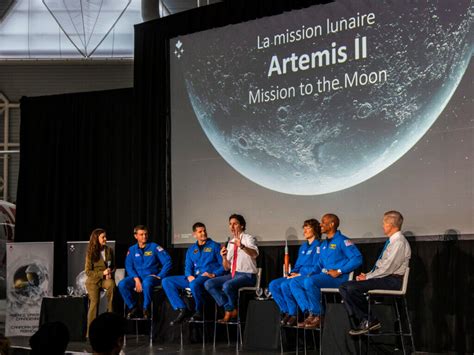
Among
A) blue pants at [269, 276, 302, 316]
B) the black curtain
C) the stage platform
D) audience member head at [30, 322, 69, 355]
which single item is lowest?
the stage platform

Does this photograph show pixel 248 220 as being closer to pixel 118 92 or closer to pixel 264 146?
pixel 264 146

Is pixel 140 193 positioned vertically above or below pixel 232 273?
above

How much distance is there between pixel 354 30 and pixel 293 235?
203cm

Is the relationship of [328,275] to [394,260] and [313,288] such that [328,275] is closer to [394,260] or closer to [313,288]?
[313,288]

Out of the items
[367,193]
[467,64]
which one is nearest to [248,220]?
[367,193]

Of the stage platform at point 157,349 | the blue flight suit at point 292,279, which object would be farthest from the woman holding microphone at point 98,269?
the blue flight suit at point 292,279

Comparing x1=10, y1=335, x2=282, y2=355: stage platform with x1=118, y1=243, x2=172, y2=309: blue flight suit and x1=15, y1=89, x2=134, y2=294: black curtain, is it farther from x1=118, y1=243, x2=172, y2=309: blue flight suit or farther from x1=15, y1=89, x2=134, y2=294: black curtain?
x1=15, y1=89, x2=134, y2=294: black curtain

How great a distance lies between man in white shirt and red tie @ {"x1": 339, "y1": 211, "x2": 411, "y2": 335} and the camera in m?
5.84

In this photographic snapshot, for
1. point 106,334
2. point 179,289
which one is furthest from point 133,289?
point 106,334

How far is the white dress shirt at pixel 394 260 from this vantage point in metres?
5.96

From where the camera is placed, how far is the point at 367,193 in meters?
7.08

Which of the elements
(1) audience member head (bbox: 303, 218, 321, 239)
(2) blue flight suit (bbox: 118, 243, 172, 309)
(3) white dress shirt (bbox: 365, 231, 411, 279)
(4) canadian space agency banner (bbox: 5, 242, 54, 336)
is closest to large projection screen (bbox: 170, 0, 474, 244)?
(1) audience member head (bbox: 303, 218, 321, 239)

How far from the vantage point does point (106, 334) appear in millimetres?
2533

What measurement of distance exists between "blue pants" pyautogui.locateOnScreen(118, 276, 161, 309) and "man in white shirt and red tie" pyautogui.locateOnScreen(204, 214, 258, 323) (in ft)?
2.39
